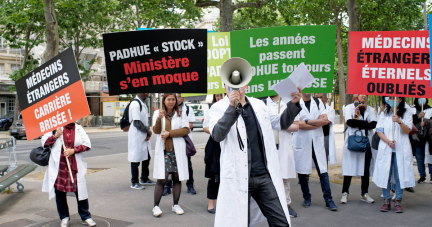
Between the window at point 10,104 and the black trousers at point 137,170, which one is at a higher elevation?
the window at point 10,104

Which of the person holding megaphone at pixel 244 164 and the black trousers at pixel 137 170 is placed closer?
the person holding megaphone at pixel 244 164

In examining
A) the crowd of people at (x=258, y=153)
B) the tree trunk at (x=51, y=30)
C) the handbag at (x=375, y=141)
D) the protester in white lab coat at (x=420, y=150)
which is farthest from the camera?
the tree trunk at (x=51, y=30)

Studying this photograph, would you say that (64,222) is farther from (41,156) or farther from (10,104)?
(10,104)

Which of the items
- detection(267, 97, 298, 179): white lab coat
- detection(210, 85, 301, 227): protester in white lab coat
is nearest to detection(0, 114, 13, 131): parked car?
detection(267, 97, 298, 179): white lab coat

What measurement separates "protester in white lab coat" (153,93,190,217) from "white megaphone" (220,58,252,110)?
2.23 metres

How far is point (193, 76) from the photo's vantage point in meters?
5.54

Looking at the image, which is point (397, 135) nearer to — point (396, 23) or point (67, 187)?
point (67, 187)

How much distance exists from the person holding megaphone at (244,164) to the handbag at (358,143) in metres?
2.89

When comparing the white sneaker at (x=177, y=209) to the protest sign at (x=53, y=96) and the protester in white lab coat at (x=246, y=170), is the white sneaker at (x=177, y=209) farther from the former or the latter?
the protester in white lab coat at (x=246, y=170)

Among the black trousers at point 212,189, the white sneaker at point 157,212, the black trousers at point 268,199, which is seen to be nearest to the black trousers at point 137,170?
the white sneaker at point 157,212

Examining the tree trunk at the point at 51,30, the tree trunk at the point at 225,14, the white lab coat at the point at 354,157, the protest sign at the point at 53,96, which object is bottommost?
the white lab coat at the point at 354,157

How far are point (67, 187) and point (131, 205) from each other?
1443mm

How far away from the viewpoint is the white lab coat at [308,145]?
5953 mm

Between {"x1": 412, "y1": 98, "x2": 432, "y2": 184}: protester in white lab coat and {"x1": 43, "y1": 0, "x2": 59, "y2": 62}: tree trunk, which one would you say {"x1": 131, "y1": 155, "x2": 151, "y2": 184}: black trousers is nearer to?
{"x1": 43, "y1": 0, "x2": 59, "y2": 62}: tree trunk
